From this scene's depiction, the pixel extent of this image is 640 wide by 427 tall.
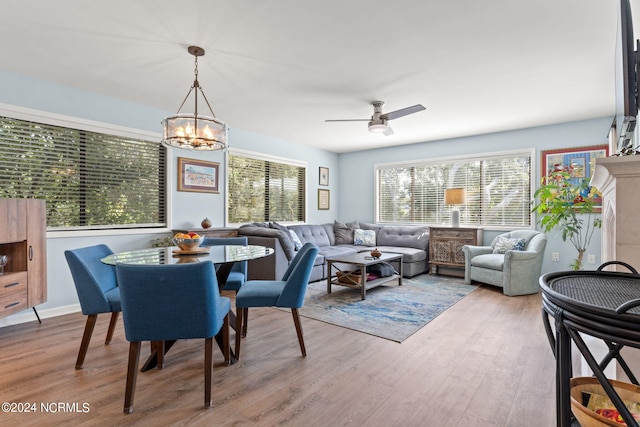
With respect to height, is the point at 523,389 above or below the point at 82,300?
below

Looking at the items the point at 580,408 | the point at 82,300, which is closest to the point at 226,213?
the point at 82,300

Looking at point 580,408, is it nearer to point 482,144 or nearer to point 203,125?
point 203,125

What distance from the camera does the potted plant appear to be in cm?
432

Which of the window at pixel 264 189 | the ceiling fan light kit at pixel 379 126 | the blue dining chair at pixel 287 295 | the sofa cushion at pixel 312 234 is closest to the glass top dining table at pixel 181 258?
the blue dining chair at pixel 287 295

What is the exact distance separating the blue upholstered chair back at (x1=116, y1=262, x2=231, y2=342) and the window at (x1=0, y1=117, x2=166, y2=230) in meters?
2.47

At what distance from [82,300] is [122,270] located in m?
0.84

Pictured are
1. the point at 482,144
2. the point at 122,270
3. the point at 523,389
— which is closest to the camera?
the point at 122,270

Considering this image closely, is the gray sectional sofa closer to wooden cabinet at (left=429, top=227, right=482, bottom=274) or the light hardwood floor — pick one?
wooden cabinet at (left=429, top=227, right=482, bottom=274)

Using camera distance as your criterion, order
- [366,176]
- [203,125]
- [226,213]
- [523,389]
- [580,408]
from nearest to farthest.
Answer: [580,408] < [523,389] < [203,125] < [226,213] < [366,176]

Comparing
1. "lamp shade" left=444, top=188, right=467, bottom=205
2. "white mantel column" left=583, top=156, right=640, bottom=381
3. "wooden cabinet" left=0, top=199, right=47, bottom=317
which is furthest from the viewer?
"lamp shade" left=444, top=188, right=467, bottom=205

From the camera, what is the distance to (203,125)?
278 centimetres

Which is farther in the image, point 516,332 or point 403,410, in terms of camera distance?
point 516,332

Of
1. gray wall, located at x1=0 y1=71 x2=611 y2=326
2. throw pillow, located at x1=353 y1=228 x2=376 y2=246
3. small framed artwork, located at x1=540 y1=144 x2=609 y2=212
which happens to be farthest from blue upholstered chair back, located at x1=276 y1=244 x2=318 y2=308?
small framed artwork, located at x1=540 y1=144 x2=609 y2=212

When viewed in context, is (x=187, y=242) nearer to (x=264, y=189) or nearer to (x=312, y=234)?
(x=264, y=189)
